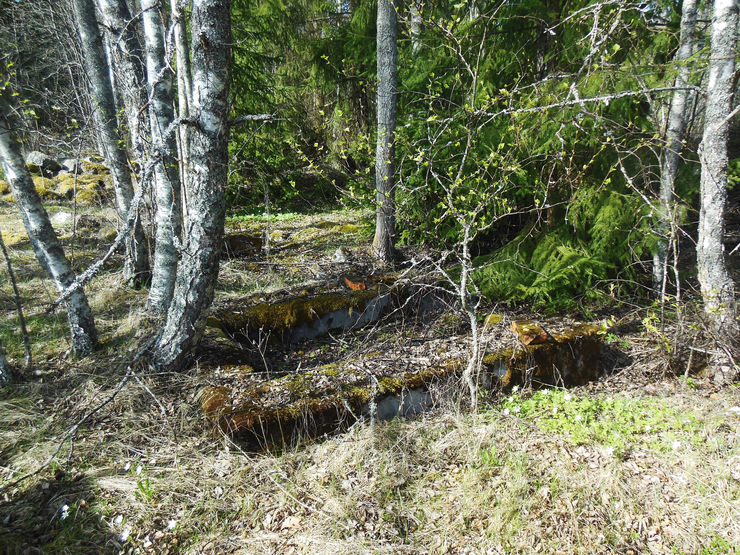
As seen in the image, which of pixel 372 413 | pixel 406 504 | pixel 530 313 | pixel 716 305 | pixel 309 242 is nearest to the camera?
pixel 406 504

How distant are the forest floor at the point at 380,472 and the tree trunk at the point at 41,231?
29 cm

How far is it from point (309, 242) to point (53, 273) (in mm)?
4843

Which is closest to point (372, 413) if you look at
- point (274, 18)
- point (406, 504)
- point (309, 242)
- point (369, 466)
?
point (369, 466)

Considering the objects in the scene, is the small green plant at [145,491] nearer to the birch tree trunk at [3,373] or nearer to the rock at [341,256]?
the birch tree trunk at [3,373]

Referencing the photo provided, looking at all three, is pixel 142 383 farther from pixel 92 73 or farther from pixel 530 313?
pixel 92 73

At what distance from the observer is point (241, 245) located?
7.71 meters

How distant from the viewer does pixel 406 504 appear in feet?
9.21

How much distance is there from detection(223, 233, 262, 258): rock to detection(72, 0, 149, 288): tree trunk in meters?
1.60

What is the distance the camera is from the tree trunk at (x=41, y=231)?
3.52 meters

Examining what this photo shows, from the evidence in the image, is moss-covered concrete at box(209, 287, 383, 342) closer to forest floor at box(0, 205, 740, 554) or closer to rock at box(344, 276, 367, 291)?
rock at box(344, 276, 367, 291)

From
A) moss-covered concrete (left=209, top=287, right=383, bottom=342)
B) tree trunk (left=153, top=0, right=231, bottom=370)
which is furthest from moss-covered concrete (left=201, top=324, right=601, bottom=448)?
moss-covered concrete (left=209, top=287, right=383, bottom=342)

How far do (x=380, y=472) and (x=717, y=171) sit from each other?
Result: 4.06 metres

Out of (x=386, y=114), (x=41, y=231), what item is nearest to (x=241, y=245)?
(x=386, y=114)

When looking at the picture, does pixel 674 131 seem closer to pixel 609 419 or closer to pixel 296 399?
pixel 609 419
